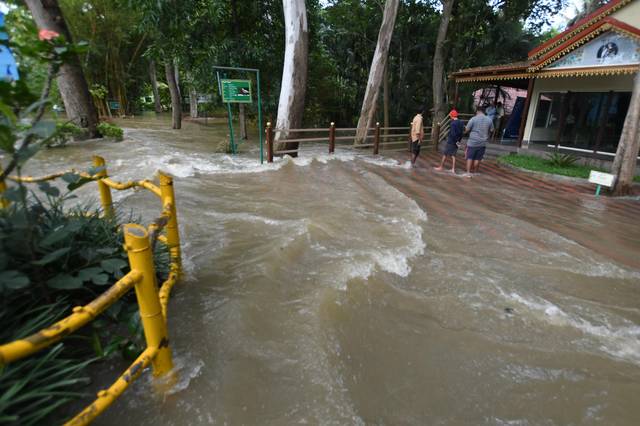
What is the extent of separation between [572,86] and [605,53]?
8.56 feet

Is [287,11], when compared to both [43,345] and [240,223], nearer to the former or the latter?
[240,223]

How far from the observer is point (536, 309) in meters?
3.15

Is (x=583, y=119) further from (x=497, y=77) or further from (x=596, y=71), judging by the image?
(x=497, y=77)

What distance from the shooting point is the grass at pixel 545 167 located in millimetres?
9281

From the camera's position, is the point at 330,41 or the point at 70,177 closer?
the point at 70,177

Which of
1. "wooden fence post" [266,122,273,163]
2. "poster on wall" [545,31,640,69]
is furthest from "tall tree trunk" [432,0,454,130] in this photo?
"wooden fence post" [266,122,273,163]

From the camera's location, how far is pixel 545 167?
32.5ft

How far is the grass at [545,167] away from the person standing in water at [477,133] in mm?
2095

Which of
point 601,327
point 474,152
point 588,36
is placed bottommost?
point 601,327

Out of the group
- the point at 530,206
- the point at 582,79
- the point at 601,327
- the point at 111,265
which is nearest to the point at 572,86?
the point at 582,79

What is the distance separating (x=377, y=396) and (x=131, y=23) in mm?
23234

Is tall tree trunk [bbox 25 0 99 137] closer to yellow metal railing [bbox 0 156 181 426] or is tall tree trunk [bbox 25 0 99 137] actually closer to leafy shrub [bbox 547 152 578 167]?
yellow metal railing [bbox 0 156 181 426]

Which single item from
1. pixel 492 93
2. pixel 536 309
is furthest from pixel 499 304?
pixel 492 93

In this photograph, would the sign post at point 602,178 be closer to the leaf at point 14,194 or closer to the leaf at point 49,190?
the leaf at point 49,190
